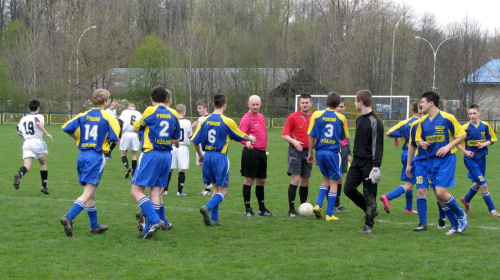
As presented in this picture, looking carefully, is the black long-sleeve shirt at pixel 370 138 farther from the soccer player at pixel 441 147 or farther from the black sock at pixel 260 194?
the black sock at pixel 260 194

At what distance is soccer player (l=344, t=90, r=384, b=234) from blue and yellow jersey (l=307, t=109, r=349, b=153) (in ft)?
2.00

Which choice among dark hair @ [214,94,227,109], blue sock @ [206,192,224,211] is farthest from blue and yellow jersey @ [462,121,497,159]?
blue sock @ [206,192,224,211]

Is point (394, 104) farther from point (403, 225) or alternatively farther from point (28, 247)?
point (28, 247)

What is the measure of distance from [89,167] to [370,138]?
3.66 meters

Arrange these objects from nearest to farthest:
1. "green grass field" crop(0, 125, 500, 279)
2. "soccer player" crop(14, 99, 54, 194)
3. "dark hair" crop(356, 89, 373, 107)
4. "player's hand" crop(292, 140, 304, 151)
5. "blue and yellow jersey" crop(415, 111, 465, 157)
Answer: "green grass field" crop(0, 125, 500, 279), "blue and yellow jersey" crop(415, 111, 465, 157), "dark hair" crop(356, 89, 373, 107), "player's hand" crop(292, 140, 304, 151), "soccer player" crop(14, 99, 54, 194)

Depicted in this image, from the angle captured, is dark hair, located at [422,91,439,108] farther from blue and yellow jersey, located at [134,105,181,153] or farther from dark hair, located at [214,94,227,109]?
blue and yellow jersey, located at [134,105,181,153]

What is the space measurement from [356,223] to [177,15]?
57.5m

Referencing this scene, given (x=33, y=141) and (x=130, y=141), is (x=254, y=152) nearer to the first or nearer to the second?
(x=33, y=141)

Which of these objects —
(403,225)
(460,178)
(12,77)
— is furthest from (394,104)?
(12,77)

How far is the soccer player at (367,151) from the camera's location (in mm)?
7387

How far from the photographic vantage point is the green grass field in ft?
18.1

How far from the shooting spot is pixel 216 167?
776 centimetres

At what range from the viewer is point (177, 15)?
62.9 m

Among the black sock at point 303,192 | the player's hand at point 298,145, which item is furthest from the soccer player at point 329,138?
the black sock at point 303,192
